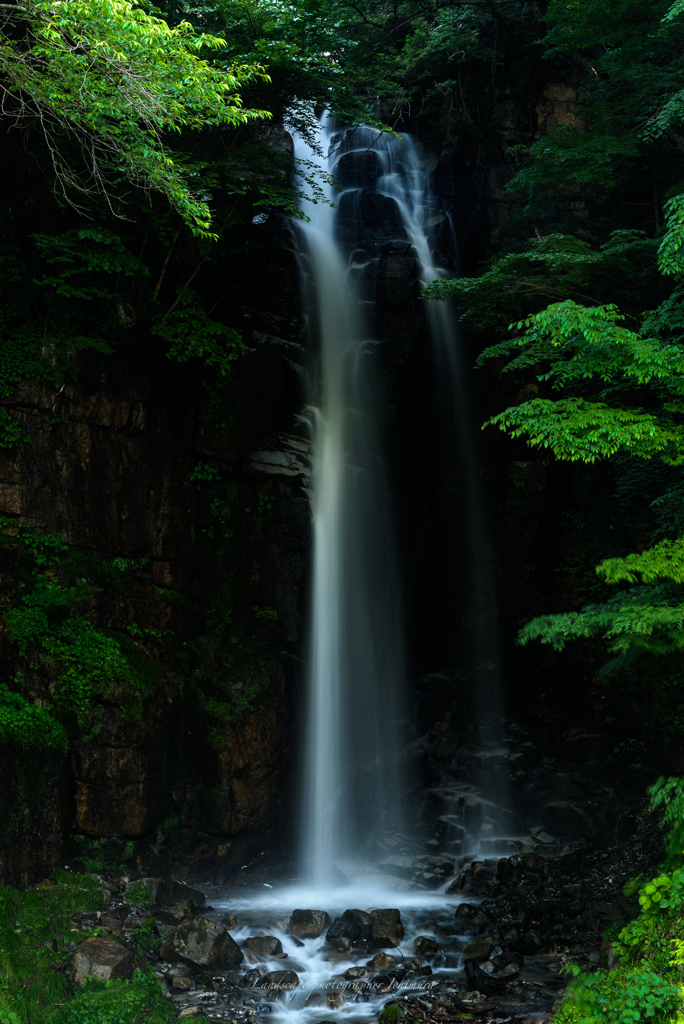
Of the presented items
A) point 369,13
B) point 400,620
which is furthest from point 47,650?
point 369,13

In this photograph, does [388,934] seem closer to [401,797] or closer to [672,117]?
[401,797]

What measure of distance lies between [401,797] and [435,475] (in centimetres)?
600

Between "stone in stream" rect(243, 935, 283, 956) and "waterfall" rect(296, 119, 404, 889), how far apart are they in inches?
94.2

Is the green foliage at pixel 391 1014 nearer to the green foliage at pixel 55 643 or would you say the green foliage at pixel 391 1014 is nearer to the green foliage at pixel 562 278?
the green foliage at pixel 55 643

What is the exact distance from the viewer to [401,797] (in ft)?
40.8

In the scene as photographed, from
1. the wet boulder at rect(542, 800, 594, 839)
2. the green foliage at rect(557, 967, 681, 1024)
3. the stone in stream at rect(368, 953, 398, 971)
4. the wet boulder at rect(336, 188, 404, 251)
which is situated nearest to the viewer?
the green foliage at rect(557, 967, 681, 1024)

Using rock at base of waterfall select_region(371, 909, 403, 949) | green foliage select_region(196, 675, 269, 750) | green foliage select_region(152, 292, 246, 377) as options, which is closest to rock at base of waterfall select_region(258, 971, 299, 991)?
rock at base of waterfall select_region(371, 909, 403, 949)

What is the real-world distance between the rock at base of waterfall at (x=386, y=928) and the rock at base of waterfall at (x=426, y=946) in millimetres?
253

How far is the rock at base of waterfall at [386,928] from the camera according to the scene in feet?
27.3

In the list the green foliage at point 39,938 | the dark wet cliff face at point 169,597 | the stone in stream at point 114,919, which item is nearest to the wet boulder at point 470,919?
the dark wet cliff face at point 169,597

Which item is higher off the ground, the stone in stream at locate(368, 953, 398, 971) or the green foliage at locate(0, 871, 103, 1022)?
the green foliage at locate(0, 871, 103, 1022)

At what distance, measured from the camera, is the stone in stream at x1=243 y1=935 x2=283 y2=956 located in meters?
8.02

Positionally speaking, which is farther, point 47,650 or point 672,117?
point 672,117

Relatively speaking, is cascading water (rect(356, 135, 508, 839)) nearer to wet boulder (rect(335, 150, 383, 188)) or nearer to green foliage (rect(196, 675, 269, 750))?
wet boulder (rect(335, 150, 383, 188))
